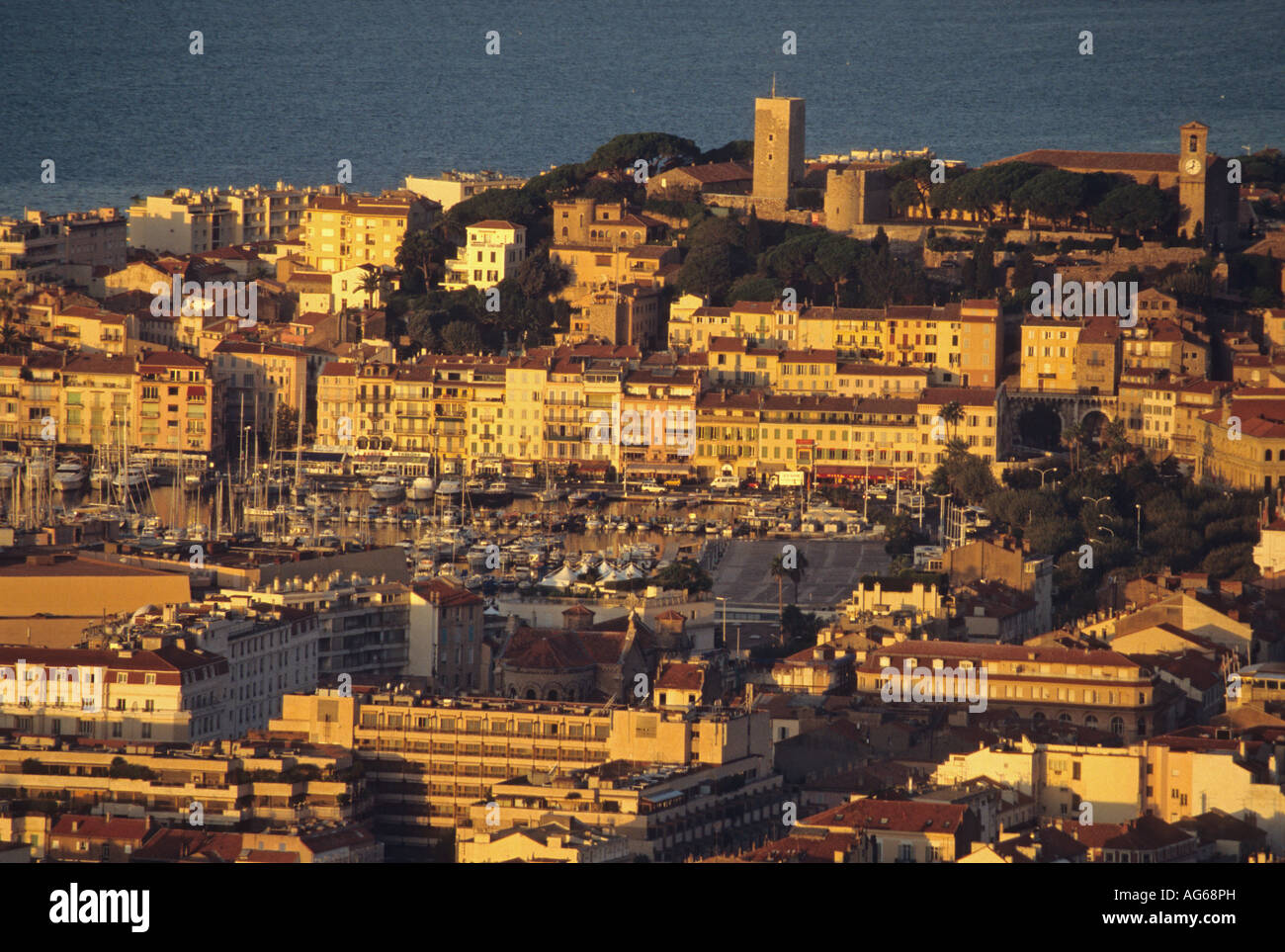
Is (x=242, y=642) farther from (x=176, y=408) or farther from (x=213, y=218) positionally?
(x=213, y=218)

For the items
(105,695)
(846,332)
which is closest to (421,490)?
(846,332)

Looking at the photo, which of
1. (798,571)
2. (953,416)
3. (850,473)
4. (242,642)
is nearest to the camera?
(242,642)

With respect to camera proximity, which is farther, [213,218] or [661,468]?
[213,218]

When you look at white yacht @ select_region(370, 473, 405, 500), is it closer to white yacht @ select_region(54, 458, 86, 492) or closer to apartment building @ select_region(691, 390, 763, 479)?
white yacht @ select_region(54, 458, 86, 492)

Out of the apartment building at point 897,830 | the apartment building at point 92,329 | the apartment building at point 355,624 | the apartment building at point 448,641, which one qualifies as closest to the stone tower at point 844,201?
the apartment building at point 92,329

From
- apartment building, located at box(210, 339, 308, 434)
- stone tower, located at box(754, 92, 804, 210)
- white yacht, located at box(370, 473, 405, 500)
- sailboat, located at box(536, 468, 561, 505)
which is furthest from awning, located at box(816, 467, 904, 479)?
apartment building, located at box(210, 339, 308, 434)

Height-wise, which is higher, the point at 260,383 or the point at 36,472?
the point at 260,383

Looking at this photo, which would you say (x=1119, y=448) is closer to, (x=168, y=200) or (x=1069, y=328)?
(x=1069, y=328)

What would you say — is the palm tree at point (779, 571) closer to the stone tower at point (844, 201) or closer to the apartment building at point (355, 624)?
the apartment building at point (355, 624)
